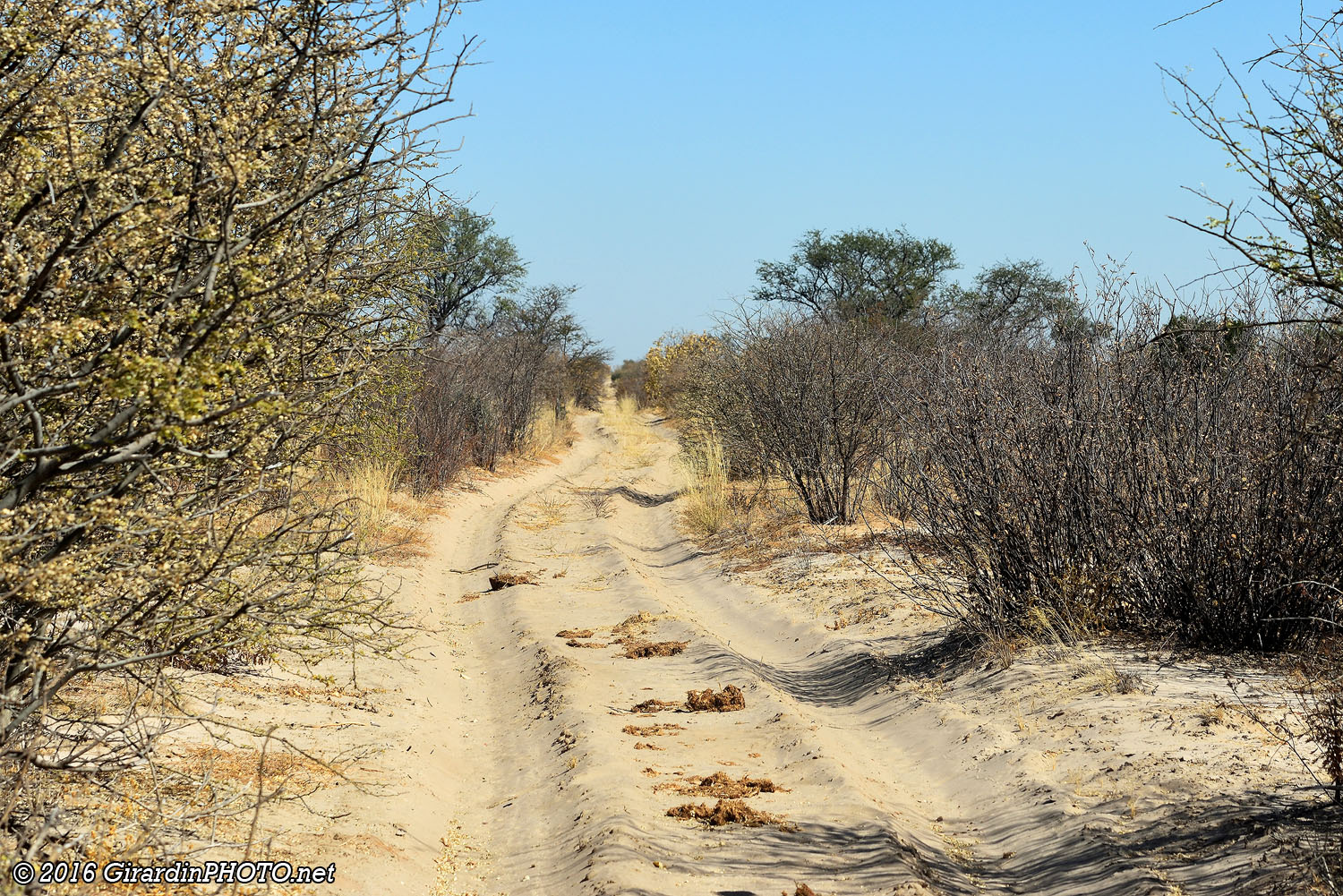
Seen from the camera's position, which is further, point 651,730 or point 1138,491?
point 1138,491

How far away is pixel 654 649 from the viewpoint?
28.2ft

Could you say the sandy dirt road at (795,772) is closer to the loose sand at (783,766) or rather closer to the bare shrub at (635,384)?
the loose sand at (783,766)

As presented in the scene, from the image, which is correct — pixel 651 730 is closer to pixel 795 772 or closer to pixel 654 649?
pixel 795 772

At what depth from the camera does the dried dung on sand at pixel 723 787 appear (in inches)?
207

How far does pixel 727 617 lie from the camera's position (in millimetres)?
10211

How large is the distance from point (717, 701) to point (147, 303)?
453cm

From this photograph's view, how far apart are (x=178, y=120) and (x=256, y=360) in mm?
953

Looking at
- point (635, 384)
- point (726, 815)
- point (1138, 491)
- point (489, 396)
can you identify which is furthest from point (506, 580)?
point (635, 384)

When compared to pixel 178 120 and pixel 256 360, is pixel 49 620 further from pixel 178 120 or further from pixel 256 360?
pixel 178 120

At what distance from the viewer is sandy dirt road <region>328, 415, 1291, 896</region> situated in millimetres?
4312

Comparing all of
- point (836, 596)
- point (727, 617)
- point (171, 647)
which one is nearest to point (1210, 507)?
point (836, 596)

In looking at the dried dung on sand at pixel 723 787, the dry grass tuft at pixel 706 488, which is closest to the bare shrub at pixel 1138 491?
the dried dung on sand at pixel 723 787

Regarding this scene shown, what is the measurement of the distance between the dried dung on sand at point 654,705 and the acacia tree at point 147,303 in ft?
10.1

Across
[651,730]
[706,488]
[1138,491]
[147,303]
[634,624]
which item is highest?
[147,303]
